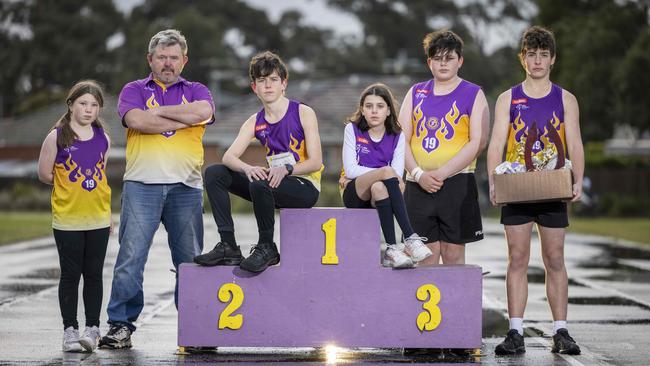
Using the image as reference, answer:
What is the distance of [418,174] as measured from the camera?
932 cm

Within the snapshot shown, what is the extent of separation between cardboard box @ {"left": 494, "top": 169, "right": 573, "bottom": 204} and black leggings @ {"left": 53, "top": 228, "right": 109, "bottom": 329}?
310 centimetres

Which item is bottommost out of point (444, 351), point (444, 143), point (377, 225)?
point (444, 351)

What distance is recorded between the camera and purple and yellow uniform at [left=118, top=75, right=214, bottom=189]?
9469 millimetres

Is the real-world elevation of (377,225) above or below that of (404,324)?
above

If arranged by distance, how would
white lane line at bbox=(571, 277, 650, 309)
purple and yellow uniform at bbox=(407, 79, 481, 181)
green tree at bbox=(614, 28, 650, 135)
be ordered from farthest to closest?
green tree at bbox=(614, 28, 650, 135) < white lane line at bbox=(571, 277, 650, 309) < purple and yellow uniform at bbox=(407, 79, 481, 181)

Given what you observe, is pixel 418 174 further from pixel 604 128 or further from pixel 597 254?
pixel 604 128

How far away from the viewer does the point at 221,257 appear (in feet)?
29.7

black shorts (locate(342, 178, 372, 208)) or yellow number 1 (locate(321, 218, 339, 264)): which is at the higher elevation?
black shorts (locate(342, 178, 372, 208))

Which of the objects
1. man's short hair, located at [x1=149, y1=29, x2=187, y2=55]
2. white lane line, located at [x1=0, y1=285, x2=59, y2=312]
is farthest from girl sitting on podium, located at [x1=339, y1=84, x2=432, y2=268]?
white lane line, located at [x1=0, y1=285, x2=59, y2=312]

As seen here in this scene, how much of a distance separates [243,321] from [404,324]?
3.78ft

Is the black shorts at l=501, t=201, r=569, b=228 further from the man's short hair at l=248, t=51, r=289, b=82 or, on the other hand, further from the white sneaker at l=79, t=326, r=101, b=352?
the white sneaker at l=79, t=326, r=101, b=352

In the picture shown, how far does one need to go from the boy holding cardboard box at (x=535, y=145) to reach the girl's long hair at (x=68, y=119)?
3.02 m

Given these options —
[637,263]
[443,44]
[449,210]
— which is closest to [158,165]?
[449,210]

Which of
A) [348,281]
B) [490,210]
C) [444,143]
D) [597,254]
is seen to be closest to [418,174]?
[444,143]
